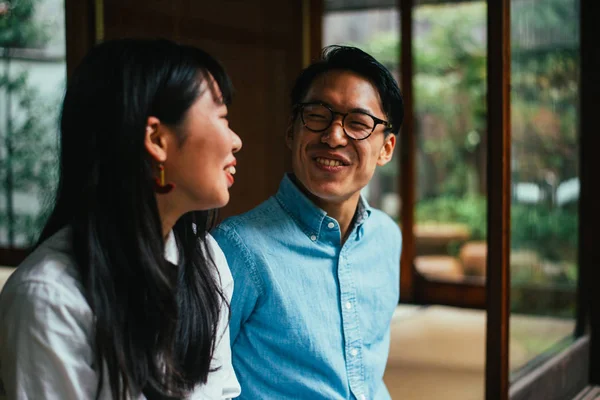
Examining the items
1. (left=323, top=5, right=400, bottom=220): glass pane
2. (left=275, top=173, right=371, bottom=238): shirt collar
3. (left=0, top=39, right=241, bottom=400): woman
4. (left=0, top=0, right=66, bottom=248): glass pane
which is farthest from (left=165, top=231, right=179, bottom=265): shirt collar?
(left=323, top=5, right=400, bottom=220): glass pane

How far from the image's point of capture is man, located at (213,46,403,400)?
1538 mm

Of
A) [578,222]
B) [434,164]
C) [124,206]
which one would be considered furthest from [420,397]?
[434,164]

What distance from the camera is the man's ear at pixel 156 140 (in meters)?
1.07

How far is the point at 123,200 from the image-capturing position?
1.06m

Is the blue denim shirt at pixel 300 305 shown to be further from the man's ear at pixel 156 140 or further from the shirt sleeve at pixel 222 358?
the man's ear at pixel 156 140

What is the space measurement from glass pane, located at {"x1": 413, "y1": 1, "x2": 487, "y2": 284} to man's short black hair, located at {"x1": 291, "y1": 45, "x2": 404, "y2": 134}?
4962 millimetres

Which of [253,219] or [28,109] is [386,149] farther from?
[28,109]

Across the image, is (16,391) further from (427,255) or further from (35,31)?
(427,255)

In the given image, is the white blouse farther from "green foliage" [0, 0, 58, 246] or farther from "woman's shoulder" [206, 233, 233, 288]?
A: "green foliage" [0, 0, 58, 246]

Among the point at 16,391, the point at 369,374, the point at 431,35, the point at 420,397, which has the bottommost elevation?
the point at 420,397

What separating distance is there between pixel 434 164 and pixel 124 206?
621 centimetres

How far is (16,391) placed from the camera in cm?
97

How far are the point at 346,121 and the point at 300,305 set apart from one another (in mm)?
414

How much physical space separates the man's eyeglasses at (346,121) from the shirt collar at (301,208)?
14cm
